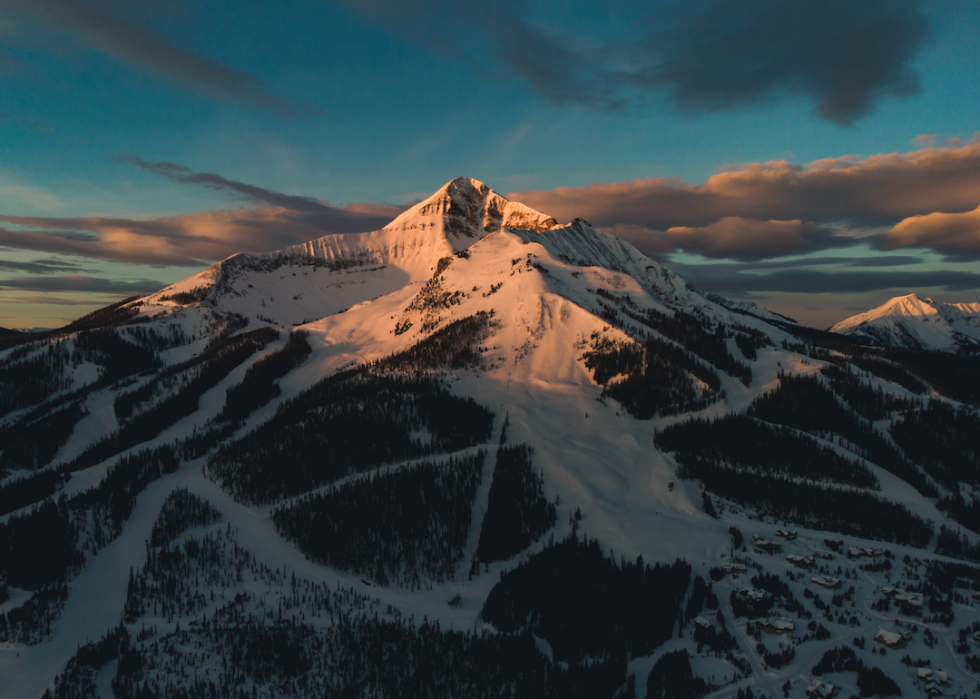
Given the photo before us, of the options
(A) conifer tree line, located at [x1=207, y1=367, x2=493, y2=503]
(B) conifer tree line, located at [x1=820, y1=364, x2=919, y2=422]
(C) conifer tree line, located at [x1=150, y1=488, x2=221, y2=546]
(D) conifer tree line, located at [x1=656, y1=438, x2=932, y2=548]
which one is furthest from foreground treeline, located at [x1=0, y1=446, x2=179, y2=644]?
(B) conifer tree line, located at [x1=820, y1=364, x2=919, y2=422]

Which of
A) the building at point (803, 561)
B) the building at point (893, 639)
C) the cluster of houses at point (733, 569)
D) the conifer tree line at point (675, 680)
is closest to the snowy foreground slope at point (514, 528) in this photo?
the conifer tree line at point (675, 680)

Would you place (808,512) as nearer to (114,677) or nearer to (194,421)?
(114,677)

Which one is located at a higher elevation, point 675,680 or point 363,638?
point 675,680

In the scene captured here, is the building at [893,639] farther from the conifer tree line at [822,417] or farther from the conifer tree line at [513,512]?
the conifer tree line at [822,417]

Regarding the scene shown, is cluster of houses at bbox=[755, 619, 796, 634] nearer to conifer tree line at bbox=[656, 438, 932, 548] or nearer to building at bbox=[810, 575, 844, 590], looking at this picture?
building at bbox=[810, 575, 844, 590]

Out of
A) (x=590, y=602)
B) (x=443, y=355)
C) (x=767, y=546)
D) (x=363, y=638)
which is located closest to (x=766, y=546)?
(x=767, y=546)

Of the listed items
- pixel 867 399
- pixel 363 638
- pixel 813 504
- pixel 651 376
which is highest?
pixel 651 376

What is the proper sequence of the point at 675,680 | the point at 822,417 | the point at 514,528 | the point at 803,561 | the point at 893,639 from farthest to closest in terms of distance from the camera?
1. the point at 822,417
2. the point at 514,528
3. the point at 803,561
4. the point at 893,639
5. the point at 675,680

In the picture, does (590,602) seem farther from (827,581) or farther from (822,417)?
(822,417)
